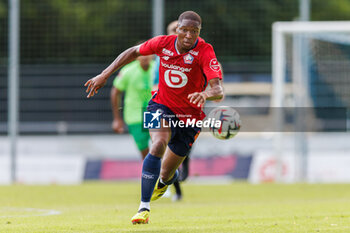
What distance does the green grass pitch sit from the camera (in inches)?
260

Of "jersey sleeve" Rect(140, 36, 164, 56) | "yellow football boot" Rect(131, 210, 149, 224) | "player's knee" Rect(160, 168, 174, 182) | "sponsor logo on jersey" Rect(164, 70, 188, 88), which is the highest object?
"jersey sleeve" Rect(140, 36, 164, 56)

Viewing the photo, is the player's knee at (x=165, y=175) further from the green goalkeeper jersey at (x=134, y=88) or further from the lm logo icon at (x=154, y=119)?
the green goalkeeper jersey at (x=134, y=88)

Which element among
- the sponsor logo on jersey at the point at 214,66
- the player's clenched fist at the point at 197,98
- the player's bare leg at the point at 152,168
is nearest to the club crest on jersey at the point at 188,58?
the sponsor logo on jersey at the point at 214,66

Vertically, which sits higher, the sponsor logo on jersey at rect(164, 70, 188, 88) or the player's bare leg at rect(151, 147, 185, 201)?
the sponsor logo on jersey at rect(164, 70, 188, 88)

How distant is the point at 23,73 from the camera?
66.0 feet

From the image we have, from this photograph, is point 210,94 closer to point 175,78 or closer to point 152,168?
point 175,78

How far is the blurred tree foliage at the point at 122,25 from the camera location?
63.6 ft

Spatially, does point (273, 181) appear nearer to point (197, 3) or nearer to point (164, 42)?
point (197, 3)

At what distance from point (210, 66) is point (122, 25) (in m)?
13.7

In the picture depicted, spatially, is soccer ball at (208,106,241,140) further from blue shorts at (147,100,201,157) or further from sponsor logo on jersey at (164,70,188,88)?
sponsor logo on jersey at (164,70,188,88)

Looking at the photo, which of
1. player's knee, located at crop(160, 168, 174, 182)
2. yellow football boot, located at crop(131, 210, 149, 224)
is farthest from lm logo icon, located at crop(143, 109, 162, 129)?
yellow football boot, located at crop(131, 210, 149, 224)

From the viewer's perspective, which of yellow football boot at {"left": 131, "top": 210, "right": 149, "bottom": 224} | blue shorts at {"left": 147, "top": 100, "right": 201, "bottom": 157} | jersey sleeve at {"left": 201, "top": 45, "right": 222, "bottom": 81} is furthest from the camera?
blue shorts at {"left": 147, "top": 100, "right": 201, "bottom": 157}

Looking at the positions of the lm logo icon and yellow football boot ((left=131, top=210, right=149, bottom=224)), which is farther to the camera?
the lm logo icon

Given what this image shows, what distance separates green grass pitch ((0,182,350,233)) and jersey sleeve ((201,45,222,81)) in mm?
1396
